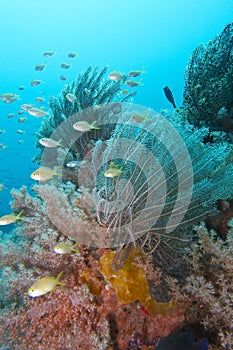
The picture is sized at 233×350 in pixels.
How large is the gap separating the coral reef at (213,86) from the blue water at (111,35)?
51335 mm

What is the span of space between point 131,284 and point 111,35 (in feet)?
313

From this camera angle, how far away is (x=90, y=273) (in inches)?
112

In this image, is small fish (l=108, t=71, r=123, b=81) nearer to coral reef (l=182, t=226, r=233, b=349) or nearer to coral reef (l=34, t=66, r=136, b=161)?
coral reef (l=34, t=66, r=136, b=161)

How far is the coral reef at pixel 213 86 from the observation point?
197 inches

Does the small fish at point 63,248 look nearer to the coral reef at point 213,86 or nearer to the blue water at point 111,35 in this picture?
the coral reef at point 213,86

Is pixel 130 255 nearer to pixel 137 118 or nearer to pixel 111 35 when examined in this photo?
pixel 137 118

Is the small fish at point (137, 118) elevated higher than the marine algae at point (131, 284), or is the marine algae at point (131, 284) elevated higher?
the small fish at point (137, 118)

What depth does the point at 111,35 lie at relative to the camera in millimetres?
83312

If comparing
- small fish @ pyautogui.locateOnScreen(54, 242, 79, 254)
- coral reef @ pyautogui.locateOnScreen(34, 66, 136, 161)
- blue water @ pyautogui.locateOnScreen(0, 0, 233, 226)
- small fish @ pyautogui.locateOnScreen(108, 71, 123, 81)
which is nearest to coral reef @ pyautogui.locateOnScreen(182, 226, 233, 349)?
small fish @ pyautogui.locateOnScreen(54, 242, 79, 254)

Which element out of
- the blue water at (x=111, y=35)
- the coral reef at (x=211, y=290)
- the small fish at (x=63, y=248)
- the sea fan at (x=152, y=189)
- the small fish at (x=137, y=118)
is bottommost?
the coral reef at (x=211, y=290)

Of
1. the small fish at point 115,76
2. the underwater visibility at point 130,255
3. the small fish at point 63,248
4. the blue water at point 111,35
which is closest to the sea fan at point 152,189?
the underwater visibility at point 130,255

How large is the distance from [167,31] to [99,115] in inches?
3735

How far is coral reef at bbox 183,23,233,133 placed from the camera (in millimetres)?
5016

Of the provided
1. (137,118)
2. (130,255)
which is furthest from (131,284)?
(137,118)
